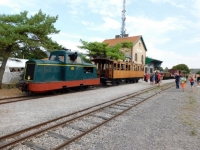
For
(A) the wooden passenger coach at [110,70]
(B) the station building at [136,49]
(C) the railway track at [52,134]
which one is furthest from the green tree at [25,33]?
(B) the station building at [136,49]

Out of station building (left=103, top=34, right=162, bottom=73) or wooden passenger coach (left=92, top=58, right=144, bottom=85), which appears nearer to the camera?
wooden passenger coach (left=92, top=58, right=144, bottom=85)

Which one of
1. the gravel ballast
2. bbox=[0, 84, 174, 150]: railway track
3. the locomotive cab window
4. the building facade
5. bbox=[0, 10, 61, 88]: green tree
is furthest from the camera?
the building facade

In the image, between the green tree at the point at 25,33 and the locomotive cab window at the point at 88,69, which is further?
the locomotive cab window at the point at 88,69

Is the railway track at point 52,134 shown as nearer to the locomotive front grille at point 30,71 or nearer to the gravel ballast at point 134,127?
the gravel ballast at point 134,127

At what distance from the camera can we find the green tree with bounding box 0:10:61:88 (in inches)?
468

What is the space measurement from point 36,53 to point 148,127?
11518 millimetres

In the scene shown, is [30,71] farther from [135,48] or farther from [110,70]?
A: [135,48]

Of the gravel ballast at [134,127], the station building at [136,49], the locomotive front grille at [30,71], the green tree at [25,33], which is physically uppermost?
the station building at [136,49]

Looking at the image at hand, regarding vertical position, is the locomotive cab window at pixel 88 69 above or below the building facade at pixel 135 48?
below

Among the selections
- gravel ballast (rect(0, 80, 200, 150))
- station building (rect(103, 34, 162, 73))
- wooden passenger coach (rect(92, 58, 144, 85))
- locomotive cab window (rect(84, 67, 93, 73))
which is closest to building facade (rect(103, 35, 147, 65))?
station building (rect(103, 34, 162, 73))

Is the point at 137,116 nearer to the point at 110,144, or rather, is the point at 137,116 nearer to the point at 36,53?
the point at 110,144

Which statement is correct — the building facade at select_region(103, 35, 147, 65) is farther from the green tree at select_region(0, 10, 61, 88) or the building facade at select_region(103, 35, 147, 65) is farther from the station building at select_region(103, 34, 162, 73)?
the green tree at select_region(0, 10, 61, 88)

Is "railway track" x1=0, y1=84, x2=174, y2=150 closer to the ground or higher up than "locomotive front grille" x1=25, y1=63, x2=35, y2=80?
closer to the ground

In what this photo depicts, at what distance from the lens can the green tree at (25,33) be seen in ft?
39.0
